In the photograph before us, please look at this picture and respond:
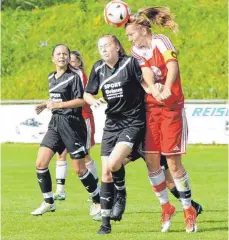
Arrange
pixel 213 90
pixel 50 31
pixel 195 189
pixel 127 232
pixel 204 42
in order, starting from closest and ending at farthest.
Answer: pixel 127 232 < pixel 195 189 < pixel 213 90 < pixel 204 42 < pixel 50 31

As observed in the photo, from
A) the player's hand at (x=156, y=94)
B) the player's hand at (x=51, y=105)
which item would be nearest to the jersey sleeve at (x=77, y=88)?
the player's hand at (x=51, y=105)

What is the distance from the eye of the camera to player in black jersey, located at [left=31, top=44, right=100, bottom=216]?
37.3ft

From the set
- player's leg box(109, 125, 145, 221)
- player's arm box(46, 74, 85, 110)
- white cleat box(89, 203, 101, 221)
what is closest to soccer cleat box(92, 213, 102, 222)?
white cleat box(89, 203, 101, 221)

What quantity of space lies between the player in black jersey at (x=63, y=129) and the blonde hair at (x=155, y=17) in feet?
5.64

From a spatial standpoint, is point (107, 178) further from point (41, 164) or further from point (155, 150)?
point (41, 164)

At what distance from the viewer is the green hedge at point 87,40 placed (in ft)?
116

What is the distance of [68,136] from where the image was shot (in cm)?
1147

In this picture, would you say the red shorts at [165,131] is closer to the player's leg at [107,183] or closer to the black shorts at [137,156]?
the black shorts at [137,156]

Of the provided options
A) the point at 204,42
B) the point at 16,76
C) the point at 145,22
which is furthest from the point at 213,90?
the point at 145,22

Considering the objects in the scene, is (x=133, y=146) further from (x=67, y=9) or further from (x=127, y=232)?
(x=67, y=9)

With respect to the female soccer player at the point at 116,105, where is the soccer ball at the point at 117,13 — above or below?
above

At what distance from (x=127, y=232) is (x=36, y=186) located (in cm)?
601

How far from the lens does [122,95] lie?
9.70 meters

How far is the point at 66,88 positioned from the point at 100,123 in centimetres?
1487
